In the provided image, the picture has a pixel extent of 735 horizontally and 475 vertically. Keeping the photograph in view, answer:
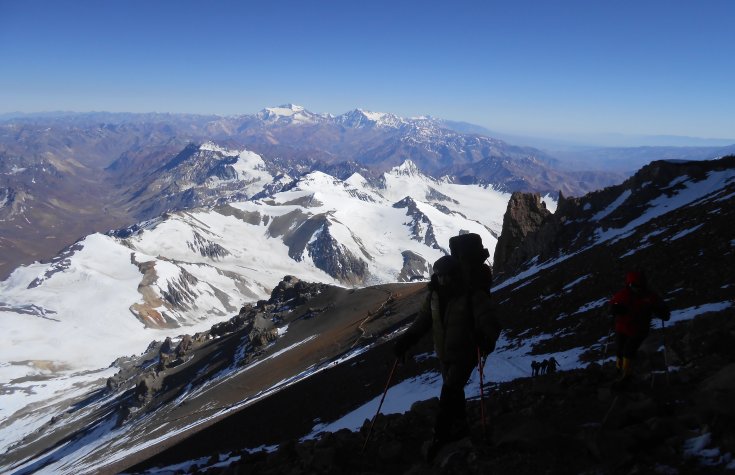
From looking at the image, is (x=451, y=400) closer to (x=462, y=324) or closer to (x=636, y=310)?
(x=462, y=324)

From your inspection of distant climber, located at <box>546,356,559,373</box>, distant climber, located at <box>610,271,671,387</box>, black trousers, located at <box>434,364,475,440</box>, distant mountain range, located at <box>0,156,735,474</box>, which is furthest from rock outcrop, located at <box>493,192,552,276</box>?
black trousers, located at <box>434,364,475,440</box>

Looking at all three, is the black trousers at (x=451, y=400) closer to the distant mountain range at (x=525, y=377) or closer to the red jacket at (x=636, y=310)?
the distant mountain range at (x=525, y=377)

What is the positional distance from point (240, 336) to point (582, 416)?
90.3m

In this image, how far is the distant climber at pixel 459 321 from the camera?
794cm

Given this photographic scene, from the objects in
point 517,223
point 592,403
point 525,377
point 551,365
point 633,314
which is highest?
point 633,314

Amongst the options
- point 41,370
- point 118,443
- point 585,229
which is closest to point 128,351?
point 41,370

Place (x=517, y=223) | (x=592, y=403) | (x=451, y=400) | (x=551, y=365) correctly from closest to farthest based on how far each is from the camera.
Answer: (x=451, y=400), (x=592, y=403), (x=551, y=365), (x=517, y=223)

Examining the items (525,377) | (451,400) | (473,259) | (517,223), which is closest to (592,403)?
(451,400)

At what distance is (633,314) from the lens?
35.3 feet

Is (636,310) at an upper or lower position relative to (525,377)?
upper

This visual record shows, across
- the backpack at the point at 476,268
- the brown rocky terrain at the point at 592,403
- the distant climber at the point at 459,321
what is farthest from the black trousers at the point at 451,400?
the backpack at the point at 476,268

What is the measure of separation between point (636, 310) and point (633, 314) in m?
0.12

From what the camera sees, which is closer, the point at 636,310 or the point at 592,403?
the point at 592,403

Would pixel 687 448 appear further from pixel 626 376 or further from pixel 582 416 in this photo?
pixel 626 376
